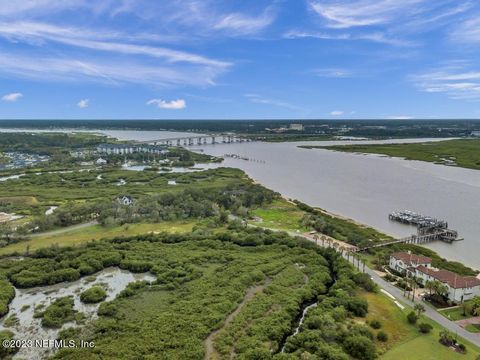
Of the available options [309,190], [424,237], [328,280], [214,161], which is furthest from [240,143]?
[328,280]

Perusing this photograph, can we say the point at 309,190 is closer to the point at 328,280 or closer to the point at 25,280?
the point at 328,280

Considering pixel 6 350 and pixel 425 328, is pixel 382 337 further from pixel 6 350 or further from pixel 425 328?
pixel 6 350

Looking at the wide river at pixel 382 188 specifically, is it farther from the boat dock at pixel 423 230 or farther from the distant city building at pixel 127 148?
the distant city building at pixel 127 148

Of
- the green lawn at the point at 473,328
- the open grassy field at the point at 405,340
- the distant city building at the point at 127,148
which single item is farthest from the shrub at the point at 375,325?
the distant city building at the point at 127,148

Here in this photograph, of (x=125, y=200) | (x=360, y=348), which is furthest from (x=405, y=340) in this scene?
(x=125, y=200)

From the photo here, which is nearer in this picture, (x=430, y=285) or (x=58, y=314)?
(x=58, y=314)

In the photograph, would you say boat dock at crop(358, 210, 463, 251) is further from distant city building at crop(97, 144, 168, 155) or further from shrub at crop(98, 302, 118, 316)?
distant city building at crop(97, 144, 168, 155)
